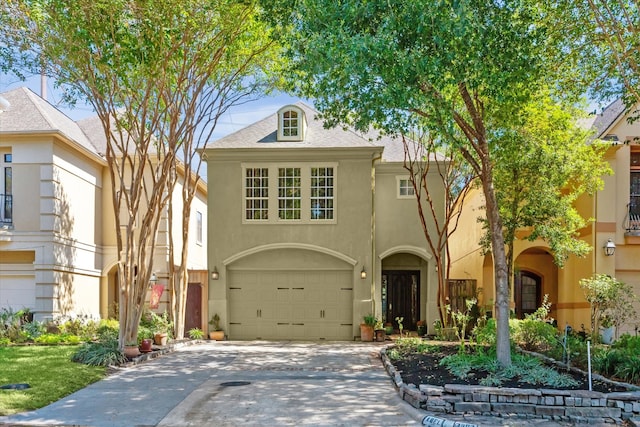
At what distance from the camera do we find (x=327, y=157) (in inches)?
762

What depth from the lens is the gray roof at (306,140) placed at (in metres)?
19.3

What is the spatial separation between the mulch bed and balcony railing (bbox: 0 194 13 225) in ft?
41.6

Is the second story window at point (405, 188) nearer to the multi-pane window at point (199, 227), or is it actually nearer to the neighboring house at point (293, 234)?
the neighboring house at point (293, 234)

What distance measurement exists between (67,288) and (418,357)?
11581 mm

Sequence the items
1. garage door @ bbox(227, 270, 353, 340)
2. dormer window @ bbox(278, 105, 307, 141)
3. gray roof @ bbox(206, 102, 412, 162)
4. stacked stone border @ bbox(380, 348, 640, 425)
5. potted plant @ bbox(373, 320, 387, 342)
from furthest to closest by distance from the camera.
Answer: dormer window @ bbox(278, 105, 307, 141)
garage door @ bbox(227, 270, 353, 340)
gray roof @ bbox(206, 102, 412, 162)
potted plant @ bbox(373, 320, 387, 342)
stacked stone border @ bbox(380, 348, 640, 425)

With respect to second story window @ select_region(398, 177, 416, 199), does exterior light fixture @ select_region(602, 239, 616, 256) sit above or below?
below

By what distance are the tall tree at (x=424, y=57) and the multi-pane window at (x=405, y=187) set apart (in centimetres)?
871

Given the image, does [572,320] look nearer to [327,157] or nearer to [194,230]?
[327,157]

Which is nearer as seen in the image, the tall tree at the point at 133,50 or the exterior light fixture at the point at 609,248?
the tall tree at the point at 133,50

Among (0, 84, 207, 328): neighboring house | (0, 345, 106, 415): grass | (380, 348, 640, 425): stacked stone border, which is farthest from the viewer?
(0, 84, 207, 328): neighboring house

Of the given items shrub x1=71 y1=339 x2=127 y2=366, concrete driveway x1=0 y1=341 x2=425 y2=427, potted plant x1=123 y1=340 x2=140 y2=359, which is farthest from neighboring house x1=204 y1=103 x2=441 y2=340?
shrub x1=71 y1=339 x2=127 y2=366

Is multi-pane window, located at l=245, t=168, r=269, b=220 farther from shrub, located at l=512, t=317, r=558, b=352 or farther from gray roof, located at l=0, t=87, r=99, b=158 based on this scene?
shrub, located at l=512, t=317, r=558, b=352

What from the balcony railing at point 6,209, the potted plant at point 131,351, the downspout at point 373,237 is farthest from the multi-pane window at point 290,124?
the potted plant at point 131,351

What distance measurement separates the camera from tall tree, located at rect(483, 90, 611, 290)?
587 inches
